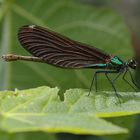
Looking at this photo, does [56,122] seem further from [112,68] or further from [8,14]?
[8,14]

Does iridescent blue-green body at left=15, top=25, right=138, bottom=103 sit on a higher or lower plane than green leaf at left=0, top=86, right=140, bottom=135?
higher

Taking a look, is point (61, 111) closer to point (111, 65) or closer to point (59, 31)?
point (111, 65)

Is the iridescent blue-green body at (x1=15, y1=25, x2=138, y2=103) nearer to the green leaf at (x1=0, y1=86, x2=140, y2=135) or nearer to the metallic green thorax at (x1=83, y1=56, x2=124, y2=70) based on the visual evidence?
the metallic green thorax at (x1=83, y1=56, x2=124, y2=70)

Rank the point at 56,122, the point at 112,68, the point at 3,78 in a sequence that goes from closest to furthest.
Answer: the point at 56,122 → the point at 112,68 → the point at 3,78

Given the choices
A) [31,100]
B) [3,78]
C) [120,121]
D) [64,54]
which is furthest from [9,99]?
[120,121]

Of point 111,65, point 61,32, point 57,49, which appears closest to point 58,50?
point 57,49

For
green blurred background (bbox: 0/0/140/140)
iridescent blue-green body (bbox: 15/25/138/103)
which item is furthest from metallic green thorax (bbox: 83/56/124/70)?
green blurred background (bbox: 0/0/140/140)
